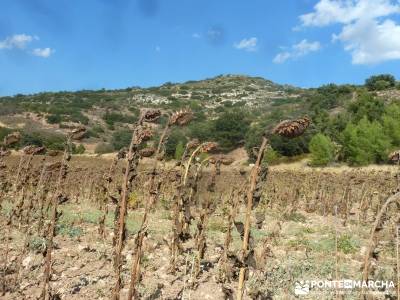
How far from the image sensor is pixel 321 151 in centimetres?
3997

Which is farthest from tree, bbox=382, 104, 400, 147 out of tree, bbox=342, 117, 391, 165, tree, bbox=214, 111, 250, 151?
tree, bbox=214, 111, 250, 151

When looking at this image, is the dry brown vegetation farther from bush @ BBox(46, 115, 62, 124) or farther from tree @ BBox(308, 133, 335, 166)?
bush @ BBox(46, 115, 62, 124)

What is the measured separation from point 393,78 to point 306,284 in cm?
8332

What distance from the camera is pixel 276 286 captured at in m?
5.96

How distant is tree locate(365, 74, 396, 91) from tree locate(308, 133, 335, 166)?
139 ft

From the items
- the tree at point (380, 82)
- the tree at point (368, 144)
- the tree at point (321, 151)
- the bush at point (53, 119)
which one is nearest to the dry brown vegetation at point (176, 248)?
the tree at point (368, 144)

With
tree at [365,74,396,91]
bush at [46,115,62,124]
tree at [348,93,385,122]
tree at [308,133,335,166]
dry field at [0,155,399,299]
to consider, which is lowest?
dry field at [0,155,399,299]

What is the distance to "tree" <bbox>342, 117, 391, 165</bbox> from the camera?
123 feet

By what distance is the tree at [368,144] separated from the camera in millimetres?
37531

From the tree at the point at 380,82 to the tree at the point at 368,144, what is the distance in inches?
1661

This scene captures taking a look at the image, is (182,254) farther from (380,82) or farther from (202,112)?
(202,112)

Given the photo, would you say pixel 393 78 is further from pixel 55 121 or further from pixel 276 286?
pixel 276 286

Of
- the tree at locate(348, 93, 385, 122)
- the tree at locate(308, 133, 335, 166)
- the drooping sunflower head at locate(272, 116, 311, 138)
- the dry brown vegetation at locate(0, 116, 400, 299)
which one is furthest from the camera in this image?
the tree at locate(348, 93, 385, 122)

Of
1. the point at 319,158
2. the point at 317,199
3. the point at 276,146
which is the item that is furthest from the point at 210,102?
the point at 317,199
